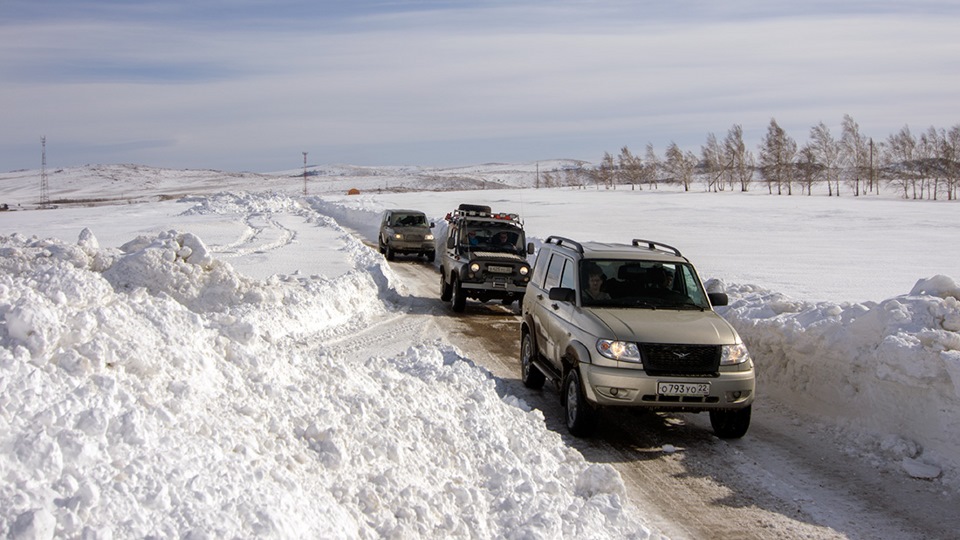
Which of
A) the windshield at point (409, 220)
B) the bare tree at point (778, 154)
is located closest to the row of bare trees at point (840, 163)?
the bare tree at point (778, 154)

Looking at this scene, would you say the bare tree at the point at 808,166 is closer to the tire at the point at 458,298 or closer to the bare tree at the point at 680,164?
the bare tree at the point at 680,164

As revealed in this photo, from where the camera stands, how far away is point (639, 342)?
7.68 meters

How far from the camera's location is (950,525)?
19.8 feet

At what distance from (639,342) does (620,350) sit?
196 mm

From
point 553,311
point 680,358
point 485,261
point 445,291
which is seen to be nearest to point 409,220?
point 445,291

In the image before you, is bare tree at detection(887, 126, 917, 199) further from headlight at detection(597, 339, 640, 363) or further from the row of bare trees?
headlight at detection(597, 339, 640, 363)

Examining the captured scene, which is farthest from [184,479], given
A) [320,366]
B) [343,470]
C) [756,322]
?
[756,322]

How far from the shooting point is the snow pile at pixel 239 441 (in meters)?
3.91

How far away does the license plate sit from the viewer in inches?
299

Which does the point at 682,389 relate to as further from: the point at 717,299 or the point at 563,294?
the point at 563,294

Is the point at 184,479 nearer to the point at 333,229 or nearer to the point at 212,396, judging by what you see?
the point at 212,396

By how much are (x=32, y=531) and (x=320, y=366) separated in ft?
11.8

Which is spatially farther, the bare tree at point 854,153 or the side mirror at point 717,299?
the bare tree at point 854,153

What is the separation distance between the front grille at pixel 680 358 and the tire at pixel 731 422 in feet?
1.69
